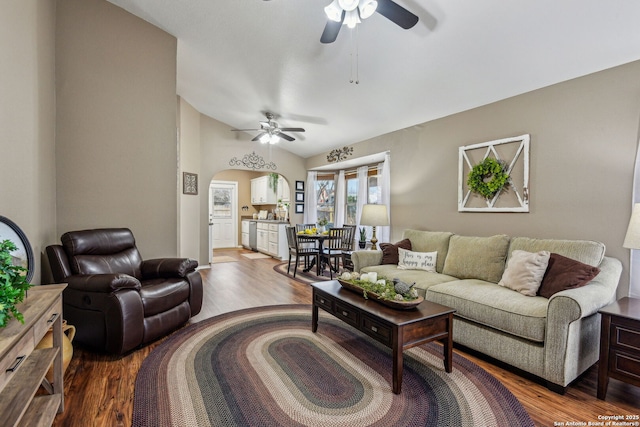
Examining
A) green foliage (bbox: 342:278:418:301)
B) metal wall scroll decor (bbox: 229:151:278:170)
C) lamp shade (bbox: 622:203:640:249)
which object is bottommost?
green foliage (bbox: 342:278:418:301)

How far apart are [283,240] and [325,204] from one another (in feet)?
4.34

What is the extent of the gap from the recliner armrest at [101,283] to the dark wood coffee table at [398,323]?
67.2 inches

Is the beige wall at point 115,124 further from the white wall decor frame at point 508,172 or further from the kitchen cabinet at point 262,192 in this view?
the kitchen cabinet at point 262,192

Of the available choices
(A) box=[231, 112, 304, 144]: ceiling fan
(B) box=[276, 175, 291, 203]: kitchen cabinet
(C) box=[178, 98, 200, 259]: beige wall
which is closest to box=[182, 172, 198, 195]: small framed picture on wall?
(C) box=[178, 98, 200, 259]: beige wall

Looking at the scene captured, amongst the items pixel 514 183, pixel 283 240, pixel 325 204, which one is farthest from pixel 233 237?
pixel 514 183

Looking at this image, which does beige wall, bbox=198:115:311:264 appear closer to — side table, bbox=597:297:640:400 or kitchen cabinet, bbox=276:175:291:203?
kitchen cabinet, bbox=276:175:291:203

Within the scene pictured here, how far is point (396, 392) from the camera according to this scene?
1.94m

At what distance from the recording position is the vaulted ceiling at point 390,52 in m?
2.29

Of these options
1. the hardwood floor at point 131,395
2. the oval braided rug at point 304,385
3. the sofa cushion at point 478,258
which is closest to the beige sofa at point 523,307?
the sofa cushion at point 478,258

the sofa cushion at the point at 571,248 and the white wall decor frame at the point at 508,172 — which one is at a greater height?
the white wall decor frame at the point at 508,172

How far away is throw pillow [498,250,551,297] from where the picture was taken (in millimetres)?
2490

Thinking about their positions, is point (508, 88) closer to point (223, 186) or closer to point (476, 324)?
point (476, 324)

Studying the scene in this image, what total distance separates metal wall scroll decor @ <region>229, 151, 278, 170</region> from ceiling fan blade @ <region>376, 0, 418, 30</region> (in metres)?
4.98

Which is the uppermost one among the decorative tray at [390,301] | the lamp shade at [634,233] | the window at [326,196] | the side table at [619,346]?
the window at [326,196]
